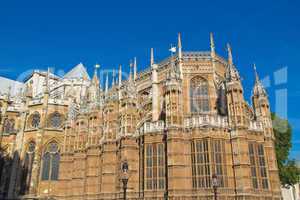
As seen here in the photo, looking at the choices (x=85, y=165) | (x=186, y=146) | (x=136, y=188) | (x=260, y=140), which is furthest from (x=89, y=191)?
(x=260, y=140)

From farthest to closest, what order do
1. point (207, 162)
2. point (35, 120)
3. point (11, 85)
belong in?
1. point (11, 85)
2. point (35, 120)
3. point (207, 162)

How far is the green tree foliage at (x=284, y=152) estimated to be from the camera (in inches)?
1384

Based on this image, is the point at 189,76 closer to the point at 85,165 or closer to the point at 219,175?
the point at 219,175

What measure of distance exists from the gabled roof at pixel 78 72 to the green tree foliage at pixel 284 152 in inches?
1491

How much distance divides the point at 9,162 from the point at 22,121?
640cm

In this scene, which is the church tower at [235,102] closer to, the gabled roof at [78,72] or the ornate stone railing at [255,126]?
the ornate stone railing at [255,126]

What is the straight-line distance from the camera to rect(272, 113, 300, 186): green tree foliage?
3516cm

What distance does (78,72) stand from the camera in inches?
2408

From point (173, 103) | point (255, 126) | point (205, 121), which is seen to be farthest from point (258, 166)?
point (173, 103)

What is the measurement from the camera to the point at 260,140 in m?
27.0

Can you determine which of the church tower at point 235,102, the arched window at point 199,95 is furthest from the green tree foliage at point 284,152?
the church tower at point 235,102

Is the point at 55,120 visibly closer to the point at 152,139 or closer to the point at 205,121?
the point at 152,139

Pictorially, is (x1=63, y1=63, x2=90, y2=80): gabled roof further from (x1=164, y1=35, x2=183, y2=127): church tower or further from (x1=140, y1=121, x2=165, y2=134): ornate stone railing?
(x1=164, y1=35, x2=183, y2=127): church tower

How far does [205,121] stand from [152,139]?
5.40 meters
